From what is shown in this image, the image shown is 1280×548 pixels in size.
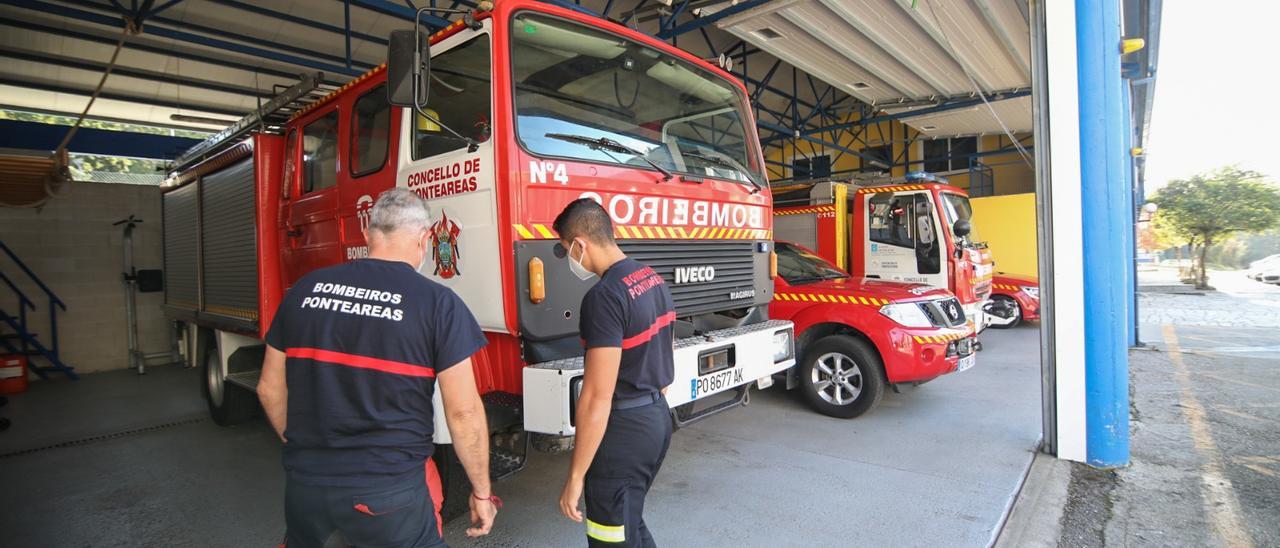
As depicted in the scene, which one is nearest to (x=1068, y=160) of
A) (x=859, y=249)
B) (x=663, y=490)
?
(x=663, y=490)

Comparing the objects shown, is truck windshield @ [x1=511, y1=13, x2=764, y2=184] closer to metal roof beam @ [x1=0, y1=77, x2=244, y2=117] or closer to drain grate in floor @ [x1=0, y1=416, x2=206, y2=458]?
drain grate in floor @ [x1=0, y1=416, x2=206, y2=458]

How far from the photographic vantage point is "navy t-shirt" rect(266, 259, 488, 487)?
1612 millimetres

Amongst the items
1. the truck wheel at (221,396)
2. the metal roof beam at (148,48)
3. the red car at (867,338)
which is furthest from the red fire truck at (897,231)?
the metal roof beam at (148,48)

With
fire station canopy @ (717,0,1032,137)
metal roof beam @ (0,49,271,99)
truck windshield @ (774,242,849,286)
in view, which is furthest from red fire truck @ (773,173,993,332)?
metal roof beam @ (0,49,271,99)

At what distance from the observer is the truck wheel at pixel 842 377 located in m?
4.81

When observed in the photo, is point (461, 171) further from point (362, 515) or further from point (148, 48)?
point (148, 48)

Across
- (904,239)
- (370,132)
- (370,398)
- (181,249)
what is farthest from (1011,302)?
(181,249)

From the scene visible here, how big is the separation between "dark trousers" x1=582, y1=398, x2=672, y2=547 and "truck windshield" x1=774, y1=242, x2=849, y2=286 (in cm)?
394

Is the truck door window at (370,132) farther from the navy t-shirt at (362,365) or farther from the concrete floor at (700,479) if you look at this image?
the concrete floor at (700,479)

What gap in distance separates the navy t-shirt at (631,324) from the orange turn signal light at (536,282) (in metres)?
0.63

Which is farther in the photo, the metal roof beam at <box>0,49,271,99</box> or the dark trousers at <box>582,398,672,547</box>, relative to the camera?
the metal roof beam at <box>0,49,271,99</box>

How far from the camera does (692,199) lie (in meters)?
3.32

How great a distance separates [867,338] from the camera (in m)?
4.90

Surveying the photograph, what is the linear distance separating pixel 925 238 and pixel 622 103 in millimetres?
5866
